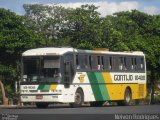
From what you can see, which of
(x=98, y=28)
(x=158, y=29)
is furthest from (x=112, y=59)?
(x=158, y=29)

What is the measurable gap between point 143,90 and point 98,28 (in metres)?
13.4

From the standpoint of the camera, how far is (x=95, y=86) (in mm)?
28734

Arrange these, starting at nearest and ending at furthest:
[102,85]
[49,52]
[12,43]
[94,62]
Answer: [49,52] < [94,62] < [102,85] < [12,43]

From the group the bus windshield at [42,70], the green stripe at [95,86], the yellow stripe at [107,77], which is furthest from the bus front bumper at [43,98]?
the yellow stripe at [107,77]

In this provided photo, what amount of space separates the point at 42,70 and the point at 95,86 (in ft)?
12.5

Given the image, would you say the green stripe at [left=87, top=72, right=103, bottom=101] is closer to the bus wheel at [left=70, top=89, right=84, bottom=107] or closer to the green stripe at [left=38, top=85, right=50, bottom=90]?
the bus wheel at [left=70, top=89, right=84, bottom=107]

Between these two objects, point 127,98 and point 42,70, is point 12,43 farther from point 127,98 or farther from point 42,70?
point 42,70

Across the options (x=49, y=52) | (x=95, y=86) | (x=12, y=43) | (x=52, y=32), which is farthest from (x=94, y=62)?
(x=52, y=32)

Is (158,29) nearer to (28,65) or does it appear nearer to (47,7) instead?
(47,7)

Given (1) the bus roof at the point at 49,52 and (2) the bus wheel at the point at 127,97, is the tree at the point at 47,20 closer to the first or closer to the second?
(2) the bus wheel at the point at 127,97

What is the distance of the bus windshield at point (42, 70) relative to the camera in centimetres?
2595

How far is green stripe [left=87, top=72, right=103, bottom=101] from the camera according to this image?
28212 millimetres

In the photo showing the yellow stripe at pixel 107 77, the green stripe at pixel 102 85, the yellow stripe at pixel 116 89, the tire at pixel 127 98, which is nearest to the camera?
the green stripe at pixel 102 85

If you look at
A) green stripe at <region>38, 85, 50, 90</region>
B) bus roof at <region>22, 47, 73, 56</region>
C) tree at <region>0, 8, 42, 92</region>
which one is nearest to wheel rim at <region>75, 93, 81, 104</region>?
green stripe at <region>38, 85, 50, 90</region>
